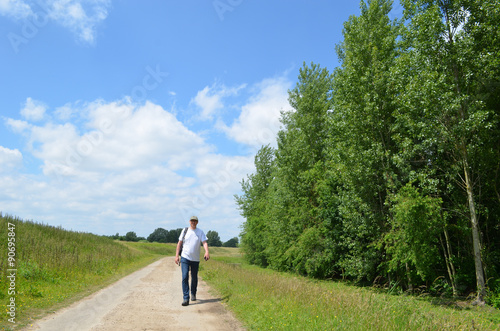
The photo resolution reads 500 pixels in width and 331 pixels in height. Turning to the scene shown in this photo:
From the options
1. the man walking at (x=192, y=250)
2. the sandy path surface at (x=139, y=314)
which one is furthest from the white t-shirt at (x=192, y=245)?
the sandy path surface at (x=139, y=314)

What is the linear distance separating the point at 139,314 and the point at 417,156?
53.0 ft

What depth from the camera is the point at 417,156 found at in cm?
1728

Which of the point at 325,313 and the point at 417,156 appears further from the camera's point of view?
the point at 417,156

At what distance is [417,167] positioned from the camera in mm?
17234

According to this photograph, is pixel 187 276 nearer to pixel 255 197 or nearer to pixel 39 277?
pixel 39 277

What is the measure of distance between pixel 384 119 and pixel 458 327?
1388 centimetres

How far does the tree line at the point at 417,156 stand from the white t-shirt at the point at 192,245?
276 inches

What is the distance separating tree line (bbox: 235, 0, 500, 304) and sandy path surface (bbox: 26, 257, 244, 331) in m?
6.86

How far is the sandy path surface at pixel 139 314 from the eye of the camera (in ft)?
20.5

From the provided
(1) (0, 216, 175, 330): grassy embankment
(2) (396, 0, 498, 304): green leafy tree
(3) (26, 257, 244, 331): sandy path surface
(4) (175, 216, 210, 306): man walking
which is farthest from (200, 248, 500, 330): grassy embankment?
(2) (396, 0, 498, 304): green leafy tree

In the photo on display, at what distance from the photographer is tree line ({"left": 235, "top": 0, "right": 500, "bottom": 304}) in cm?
1430

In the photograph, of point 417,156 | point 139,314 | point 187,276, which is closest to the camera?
point 139,314

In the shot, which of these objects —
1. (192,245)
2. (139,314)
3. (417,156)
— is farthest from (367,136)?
(139,314)

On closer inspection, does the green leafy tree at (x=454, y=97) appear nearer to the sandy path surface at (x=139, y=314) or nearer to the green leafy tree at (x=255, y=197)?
the sandy path surface at (x=139, y=314)
